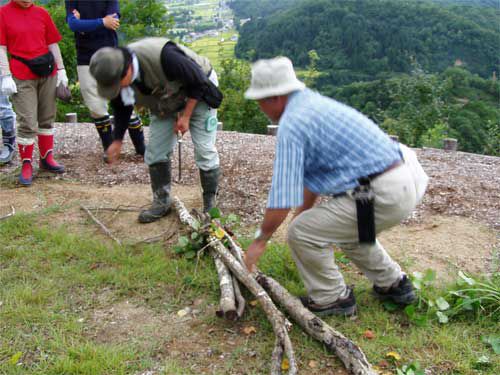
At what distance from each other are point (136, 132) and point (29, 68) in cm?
144

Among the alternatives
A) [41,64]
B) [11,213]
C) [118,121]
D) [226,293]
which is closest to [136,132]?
[41,64]

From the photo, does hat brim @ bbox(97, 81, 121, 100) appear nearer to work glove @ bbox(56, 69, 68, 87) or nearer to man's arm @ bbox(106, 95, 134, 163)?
man's arm @ bbox(106, 95, 134, 163)

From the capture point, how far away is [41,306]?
3248 mm

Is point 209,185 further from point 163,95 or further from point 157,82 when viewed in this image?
point 157,82

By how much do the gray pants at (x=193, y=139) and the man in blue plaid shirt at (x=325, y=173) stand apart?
153cm

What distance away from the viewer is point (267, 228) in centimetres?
253

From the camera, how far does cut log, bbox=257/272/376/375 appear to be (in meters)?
2.57

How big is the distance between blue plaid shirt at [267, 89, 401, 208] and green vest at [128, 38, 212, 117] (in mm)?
1517

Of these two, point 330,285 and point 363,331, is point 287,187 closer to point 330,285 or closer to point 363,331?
point 330,285

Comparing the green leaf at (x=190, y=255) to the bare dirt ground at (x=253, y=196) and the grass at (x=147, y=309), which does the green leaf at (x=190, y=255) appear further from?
the bare dirt ground at (x=253, y=196)

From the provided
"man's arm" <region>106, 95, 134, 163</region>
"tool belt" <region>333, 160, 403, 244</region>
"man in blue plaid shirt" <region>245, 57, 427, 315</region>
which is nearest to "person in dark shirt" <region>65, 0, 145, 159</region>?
"man's arm" <region>106, 95, 134, 163</region>

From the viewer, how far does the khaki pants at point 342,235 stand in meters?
2.61

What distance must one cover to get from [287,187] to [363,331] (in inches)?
48.3

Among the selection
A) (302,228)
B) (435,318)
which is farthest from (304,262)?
(435,318)
